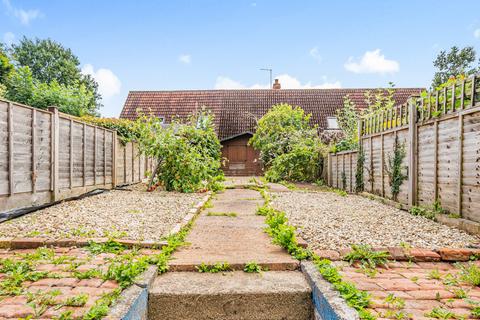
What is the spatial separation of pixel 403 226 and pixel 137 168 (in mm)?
10306

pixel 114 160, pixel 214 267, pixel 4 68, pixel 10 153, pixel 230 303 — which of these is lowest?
pixel 230 303

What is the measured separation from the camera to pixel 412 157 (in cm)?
641

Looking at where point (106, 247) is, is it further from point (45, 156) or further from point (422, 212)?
point (422, 212)

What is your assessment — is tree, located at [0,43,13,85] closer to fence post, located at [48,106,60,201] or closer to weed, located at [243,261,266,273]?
fence post, located at [48,106,60,201]

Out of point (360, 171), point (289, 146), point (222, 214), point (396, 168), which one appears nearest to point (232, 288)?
point (222, 214)

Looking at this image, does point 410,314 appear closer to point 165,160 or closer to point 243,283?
point 243,283

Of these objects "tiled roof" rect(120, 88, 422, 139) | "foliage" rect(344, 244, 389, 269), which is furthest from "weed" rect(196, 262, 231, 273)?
"tiled roof" rect(120, 88, 422, 139)

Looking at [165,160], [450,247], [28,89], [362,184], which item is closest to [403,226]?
[450,247]

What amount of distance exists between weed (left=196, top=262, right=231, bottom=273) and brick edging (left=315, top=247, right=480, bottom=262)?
976 mm

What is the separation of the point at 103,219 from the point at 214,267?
2773 millimetres

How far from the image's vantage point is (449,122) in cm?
534

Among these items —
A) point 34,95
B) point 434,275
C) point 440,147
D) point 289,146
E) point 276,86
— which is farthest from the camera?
point 276,86

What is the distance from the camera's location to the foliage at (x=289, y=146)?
14.1 meters

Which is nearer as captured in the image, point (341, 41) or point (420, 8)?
point (420, 8)
